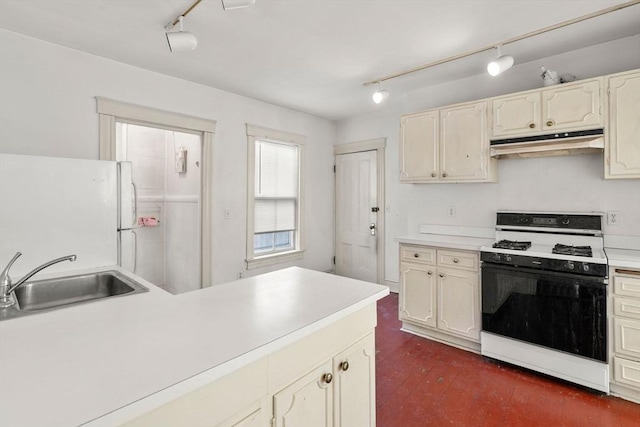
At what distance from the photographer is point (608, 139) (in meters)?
2.29

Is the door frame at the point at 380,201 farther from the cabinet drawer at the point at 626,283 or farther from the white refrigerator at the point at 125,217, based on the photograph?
the white refrigerator at the point at 125,217

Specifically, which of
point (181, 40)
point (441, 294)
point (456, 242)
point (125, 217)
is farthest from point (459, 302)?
point (181, 40)

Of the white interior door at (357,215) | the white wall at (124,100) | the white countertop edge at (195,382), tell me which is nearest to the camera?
the white countertop edge at (195,382)

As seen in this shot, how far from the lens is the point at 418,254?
3.04m

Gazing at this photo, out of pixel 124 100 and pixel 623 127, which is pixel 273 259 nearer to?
pixel 124 100

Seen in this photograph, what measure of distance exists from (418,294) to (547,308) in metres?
1.04

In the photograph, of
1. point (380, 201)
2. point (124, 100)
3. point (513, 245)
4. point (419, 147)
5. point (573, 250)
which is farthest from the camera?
point (380, 201)

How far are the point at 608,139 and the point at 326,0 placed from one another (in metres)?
2.28

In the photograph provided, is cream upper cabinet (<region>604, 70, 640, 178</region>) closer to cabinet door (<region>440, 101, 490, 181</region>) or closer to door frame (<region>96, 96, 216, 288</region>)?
cabinet door (<region>440, 101, 490, 181</region>)

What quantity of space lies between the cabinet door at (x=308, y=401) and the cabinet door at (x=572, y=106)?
2.60 m

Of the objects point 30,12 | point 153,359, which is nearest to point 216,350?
point 153,359

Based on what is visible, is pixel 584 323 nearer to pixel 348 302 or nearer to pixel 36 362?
pixel 348 302

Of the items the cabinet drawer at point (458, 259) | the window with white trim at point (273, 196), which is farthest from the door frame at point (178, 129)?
the cabinet drawer at point (458, 259)

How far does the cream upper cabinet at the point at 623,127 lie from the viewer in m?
2.21
